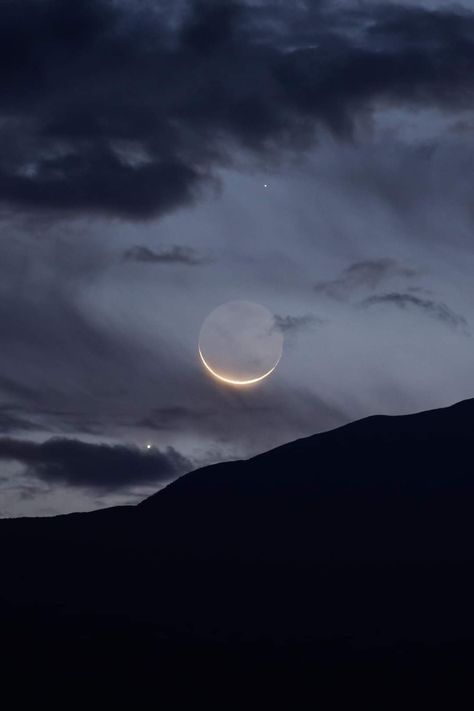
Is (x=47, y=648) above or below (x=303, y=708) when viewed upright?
above

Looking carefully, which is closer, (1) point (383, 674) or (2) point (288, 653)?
(1) point (383, 674)

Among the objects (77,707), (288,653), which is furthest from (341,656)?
(77,707)

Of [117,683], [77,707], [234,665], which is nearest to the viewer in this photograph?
[77,707]

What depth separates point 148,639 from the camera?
644 feet

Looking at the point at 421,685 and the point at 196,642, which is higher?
the point at 196,642

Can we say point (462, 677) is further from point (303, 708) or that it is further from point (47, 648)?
point (47, 648)

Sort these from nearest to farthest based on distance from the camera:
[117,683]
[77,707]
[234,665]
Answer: [77,707] → [117,683] → [234,665]

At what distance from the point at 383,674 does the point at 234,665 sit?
1084 inches

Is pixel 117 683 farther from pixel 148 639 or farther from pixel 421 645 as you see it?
pixel 421 645

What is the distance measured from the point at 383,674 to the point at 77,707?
2182 inches

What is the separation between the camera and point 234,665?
187 metres

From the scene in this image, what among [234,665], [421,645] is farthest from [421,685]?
[234,665]

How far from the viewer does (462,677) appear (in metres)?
175

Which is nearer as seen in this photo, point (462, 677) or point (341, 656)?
point (462, 677)
